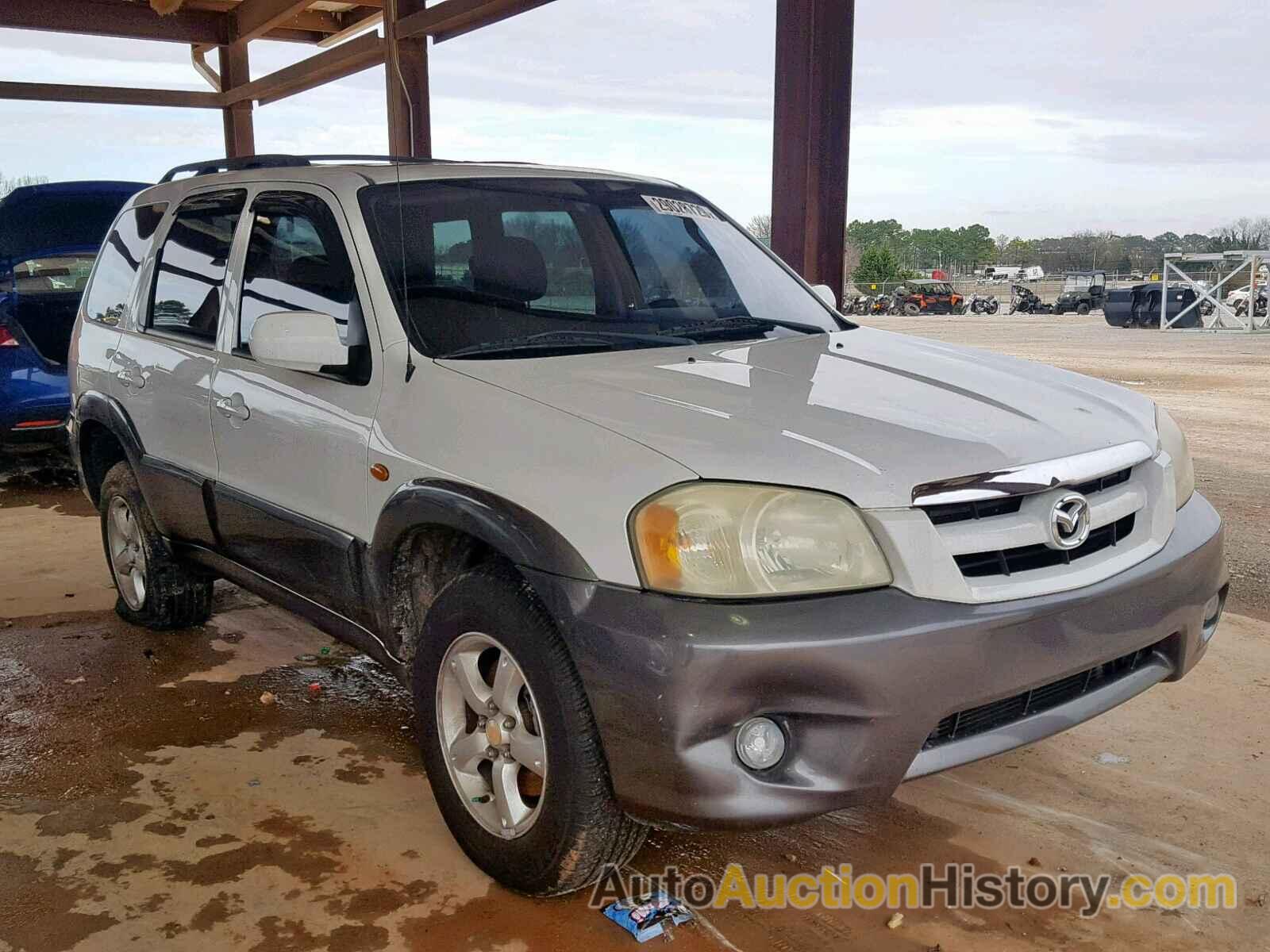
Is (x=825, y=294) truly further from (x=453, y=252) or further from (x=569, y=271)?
(x=453, y=252)

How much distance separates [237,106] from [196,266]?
1014cm

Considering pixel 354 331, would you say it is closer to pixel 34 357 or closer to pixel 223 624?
pixel 223 624

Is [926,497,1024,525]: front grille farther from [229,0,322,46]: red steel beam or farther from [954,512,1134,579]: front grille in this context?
[229,0,322,46]: red steel beam

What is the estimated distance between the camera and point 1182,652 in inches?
100.0

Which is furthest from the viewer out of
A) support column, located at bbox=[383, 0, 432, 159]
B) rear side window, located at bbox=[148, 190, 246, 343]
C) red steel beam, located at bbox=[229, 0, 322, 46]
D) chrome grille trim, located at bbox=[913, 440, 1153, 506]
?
red steel beam, located at bbox=[229, 0, 322, 46]

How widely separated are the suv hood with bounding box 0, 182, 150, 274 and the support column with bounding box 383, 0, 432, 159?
8.48 feet

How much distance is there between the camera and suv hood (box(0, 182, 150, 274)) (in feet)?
21.6

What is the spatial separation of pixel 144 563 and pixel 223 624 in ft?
1.57

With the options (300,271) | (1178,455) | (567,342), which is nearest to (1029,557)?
(1178,455)

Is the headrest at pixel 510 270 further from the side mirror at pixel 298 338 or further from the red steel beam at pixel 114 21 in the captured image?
the red steel beam at pixel 114 21

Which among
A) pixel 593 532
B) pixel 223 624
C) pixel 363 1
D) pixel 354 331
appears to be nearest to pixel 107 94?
pixel 363 1

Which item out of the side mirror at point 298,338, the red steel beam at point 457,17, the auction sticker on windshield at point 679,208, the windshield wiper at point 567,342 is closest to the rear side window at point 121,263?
the side mirror at point 298,338

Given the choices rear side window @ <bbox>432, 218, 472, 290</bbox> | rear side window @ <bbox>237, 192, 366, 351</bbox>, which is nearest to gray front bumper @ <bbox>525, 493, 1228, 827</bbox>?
rear side window @ <bbox>432, 218, 472, 290</bbox>

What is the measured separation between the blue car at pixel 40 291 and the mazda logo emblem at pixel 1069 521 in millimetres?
5860
